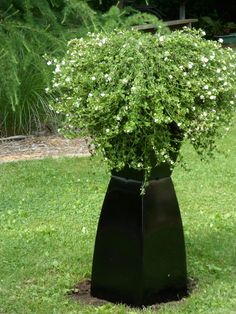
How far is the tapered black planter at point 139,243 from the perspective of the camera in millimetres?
4168

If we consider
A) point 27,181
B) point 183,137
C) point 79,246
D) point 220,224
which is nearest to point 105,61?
point 183,137

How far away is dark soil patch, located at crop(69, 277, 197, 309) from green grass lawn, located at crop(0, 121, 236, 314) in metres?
0.04

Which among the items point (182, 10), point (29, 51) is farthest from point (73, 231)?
point (182, 10)

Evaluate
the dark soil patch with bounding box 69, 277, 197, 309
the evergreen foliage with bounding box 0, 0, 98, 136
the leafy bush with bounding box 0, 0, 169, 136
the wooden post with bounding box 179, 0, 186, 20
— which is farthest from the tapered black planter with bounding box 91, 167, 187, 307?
the wooden post with bounding box 179, 0, 186, 20

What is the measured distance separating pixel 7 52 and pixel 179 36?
484 centimetres

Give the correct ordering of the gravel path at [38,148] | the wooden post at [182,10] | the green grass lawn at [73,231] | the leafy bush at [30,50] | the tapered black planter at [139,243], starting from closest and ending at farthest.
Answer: the tapered black planter at [139,243] → the green grass lawn at [73,231] → the gravel path at [38,148] → the leafy bush at [30,50] → the wooden post at [182,10]

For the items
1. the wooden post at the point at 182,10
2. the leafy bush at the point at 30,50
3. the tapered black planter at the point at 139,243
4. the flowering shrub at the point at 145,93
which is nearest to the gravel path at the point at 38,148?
the leafy bush at the point at 30,50

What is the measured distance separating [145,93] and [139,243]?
95 cm

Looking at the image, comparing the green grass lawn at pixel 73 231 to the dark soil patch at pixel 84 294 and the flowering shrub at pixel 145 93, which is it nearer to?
the dark soil patch at pixel 84 294

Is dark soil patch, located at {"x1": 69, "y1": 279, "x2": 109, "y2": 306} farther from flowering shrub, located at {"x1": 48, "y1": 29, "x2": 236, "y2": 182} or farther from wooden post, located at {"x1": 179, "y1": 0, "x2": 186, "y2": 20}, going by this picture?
wooden post, located at {"x1": 179, "y1": 0, "x2": 186, "y2": 20}

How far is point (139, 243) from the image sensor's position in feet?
13.6

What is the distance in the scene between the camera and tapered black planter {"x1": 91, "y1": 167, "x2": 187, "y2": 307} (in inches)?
164

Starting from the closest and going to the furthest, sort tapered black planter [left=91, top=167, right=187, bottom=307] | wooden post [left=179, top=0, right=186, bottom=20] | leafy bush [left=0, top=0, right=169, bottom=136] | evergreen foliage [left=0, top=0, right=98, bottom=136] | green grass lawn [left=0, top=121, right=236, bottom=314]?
1. tapered black planter [left=91, top=167, right=187, bottom=307]
2. green grass lawn [left=0, top=121, right=236, bottom=314]
3. leafy bush [left=0, top=0, right=169, bottom=136]
4. evergreen foliage [left=0, top=0, right=98, bottom=136]
5. wooden post [left=179, top=0, right=186, bottom=20]

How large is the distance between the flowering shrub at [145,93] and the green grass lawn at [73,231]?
99 centimetres
